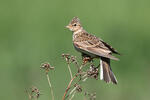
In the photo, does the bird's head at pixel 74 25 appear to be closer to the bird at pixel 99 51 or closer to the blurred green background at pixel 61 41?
the bird at pixel 99 51

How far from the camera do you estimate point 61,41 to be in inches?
445

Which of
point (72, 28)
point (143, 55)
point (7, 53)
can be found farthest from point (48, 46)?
point (72, 28)

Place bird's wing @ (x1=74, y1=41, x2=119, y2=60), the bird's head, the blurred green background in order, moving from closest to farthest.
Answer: bird's wing @ (x1=74, y1=41, x2=119, y2=60), the bird's head, the blurred green background

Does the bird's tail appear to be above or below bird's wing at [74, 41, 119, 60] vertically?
below

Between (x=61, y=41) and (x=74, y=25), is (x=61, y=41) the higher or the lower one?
the lower one

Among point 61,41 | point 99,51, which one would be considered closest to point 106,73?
point 99,51

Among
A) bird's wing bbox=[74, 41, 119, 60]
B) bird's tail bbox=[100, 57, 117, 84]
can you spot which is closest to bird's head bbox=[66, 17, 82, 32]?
bird's wing bbox=[74, 41, 119, 60]

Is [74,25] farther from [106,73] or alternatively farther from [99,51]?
[106,73]

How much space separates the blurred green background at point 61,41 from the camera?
9.38 metres

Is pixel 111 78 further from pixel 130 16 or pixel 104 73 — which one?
pixel 130 16

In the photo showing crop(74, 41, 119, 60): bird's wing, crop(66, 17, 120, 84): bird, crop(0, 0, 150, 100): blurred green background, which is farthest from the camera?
crop(0, 0, 150, 100): blurred green background

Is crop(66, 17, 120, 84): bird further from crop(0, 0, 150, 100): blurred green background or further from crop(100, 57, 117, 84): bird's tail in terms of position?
crop(0, 0, 150, 100): blurred green background

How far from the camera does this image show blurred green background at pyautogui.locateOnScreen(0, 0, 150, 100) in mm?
9375

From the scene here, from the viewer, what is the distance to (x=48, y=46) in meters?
10.8
